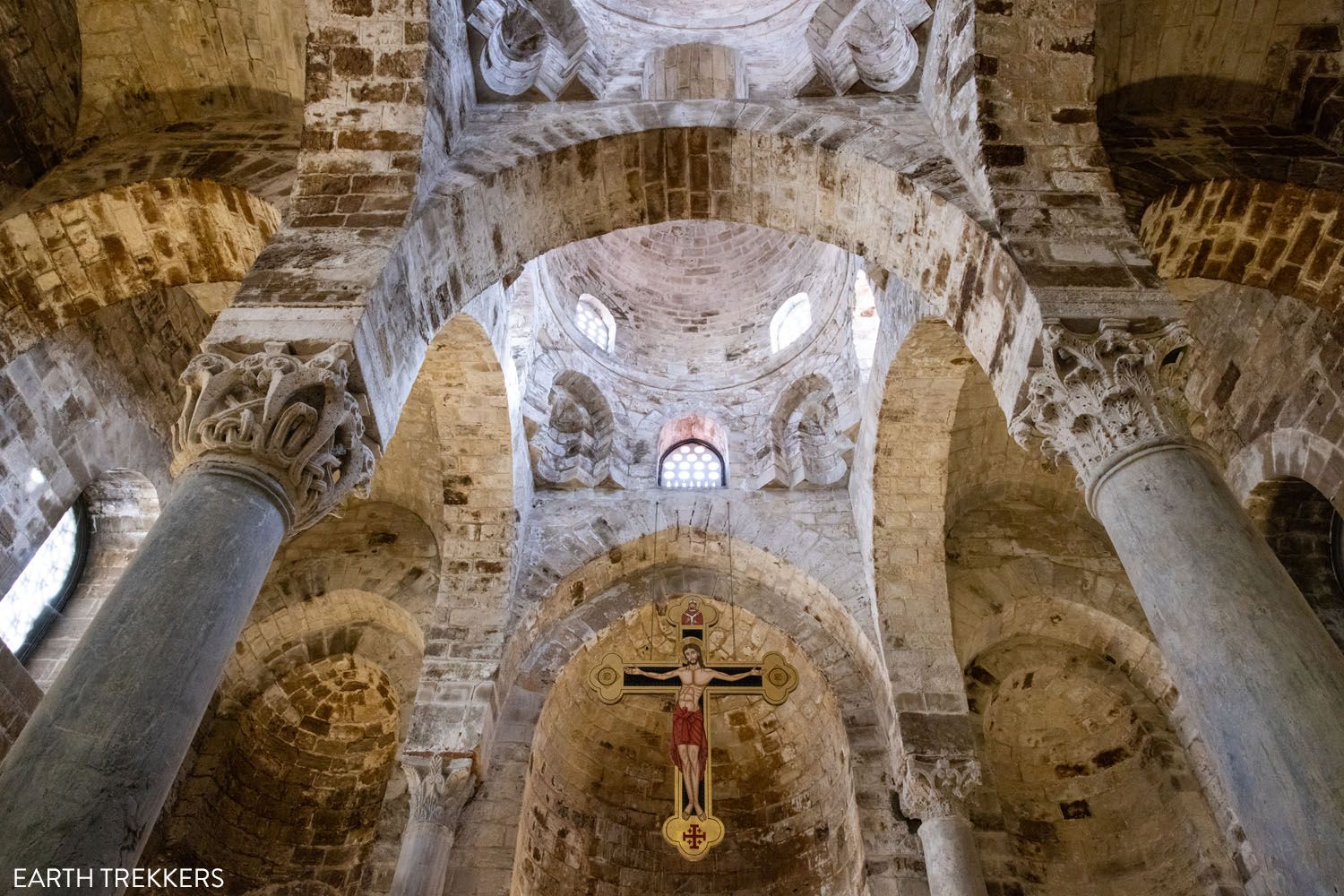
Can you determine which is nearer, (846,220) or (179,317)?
(846,220)

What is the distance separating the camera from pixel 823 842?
342 inches

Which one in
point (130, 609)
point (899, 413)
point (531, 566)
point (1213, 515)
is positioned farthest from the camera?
point (531, 566)

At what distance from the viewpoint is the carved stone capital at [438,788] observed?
698 cm

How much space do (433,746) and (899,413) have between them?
199 inches

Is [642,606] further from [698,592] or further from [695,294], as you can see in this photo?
[695,294]

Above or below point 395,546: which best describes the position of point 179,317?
above

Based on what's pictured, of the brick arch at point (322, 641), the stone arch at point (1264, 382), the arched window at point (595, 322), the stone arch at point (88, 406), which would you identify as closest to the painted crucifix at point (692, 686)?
the brick arch at point (322, 641)

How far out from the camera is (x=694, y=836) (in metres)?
6.51

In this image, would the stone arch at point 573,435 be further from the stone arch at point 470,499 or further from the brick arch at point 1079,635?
the brick arch at point 1079,635

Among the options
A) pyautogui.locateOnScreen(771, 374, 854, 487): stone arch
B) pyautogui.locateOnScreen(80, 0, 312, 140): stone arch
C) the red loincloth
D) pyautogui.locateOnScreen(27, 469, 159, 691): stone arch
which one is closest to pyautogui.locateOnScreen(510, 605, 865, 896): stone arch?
the red loincloth

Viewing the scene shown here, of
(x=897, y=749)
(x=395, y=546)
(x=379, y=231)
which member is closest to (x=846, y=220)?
(x=379, y=231)

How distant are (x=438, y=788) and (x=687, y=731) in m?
2.05

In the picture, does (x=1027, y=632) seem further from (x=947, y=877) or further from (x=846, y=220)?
(x=846, y=220)

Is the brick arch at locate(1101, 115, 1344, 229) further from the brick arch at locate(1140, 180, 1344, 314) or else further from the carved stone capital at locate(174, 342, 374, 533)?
the carved stone capital at locate(174, 342, 374, 533)
